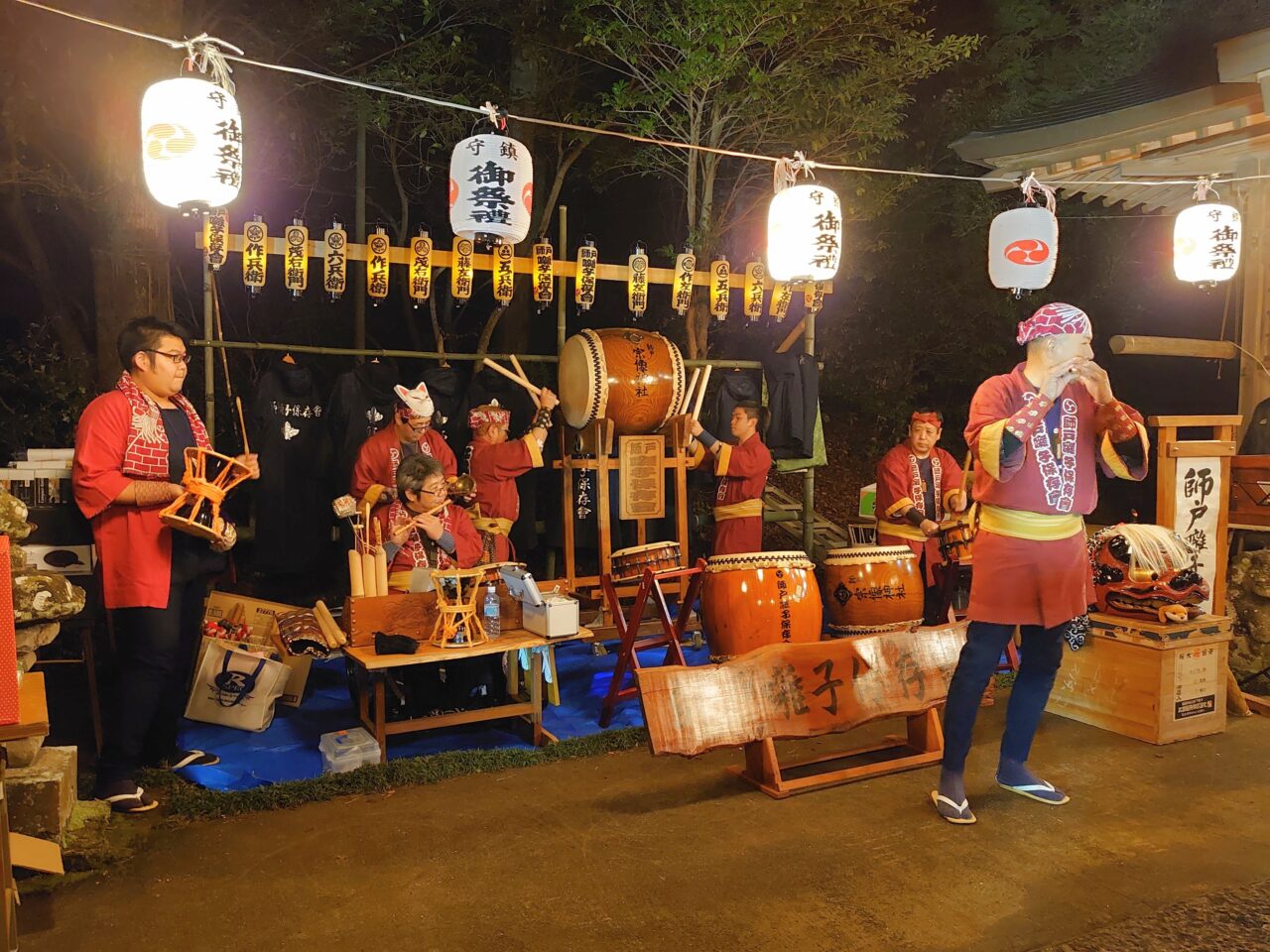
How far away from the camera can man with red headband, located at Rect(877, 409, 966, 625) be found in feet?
21.8

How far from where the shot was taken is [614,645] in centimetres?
697

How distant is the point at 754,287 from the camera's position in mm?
7094

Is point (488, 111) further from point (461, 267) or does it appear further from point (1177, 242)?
point (1177, 242)

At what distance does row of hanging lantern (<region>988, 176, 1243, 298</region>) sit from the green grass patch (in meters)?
4.62

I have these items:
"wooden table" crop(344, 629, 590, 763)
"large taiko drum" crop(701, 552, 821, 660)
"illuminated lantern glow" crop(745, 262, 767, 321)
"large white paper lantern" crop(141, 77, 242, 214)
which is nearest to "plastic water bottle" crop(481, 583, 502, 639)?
"wooden table" crop(344, 629, 590, 763)

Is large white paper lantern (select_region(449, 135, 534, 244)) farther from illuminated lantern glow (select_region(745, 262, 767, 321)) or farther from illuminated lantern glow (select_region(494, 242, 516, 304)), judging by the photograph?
illuminated lantern glow (select_region(745, 262, 767, 321))

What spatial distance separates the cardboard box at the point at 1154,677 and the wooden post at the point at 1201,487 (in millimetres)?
738

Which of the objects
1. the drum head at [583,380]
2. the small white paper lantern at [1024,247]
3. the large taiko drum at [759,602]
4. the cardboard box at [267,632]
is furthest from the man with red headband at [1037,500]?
the cardboard box at [267,632]

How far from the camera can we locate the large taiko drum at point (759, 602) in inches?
202

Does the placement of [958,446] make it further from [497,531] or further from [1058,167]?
[497,531]

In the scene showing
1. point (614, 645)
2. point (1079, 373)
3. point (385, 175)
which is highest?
point (385, 175)

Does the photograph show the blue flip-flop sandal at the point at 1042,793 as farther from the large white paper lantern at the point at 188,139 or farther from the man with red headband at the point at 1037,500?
the large white paper lantern at the point at 188,139

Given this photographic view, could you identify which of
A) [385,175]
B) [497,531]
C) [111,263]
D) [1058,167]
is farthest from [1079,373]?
[385,175]

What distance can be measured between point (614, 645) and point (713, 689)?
300 centimetres
